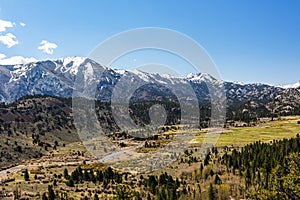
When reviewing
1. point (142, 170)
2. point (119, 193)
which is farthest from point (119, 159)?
point (119, 193)

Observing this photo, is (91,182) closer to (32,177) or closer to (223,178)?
(32,177)

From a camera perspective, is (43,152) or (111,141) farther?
(111,141)

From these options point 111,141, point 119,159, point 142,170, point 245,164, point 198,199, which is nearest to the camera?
point 198,199

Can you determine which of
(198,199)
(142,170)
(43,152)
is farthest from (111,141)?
(198,199)

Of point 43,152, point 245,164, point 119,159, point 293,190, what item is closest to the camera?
point 293,190

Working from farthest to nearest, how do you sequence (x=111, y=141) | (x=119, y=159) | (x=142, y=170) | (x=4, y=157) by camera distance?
(x=111, y=141)
(x=4, y=157)
(x=119, y=159)
(x=142, y=170)

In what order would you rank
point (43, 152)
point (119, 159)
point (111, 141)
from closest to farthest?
point (119, 159), point (43, 152), point (111, 141)

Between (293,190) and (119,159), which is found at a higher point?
(293,190)

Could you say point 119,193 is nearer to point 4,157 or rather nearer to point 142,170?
point 142,170

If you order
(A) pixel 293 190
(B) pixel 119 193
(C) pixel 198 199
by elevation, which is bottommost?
(C) pixel 198 199
